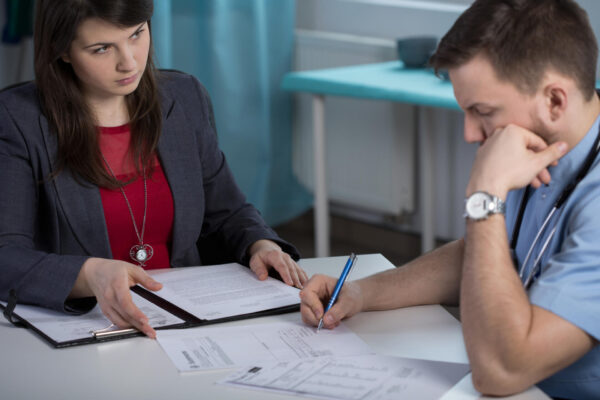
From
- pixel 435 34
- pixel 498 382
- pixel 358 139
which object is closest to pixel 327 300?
pixel 498 382

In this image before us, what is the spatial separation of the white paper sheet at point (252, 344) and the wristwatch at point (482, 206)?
0.81 feet

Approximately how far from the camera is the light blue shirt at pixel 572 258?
42.5 inches

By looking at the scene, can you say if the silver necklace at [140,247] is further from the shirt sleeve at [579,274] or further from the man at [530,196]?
the shirt sleeve at [579,274]

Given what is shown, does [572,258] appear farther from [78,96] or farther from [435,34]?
[435,34]

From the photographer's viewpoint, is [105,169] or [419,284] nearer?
[419,284]

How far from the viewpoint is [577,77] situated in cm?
119

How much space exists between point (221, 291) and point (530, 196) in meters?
0.55

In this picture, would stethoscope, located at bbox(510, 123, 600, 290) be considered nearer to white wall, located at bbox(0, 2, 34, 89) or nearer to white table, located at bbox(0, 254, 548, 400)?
white table, located at bbox(0, 254, 548, 400)

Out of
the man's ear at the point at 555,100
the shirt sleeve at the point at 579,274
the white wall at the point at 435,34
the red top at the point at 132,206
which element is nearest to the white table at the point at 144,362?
the shirt sleeve at the point at 579,274

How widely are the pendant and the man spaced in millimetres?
584

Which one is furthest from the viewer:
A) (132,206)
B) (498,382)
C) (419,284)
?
(132,206)

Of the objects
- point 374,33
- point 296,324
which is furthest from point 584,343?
point 374,33

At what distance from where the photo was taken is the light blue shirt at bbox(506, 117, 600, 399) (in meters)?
1.08

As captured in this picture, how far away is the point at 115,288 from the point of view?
4.29ft
